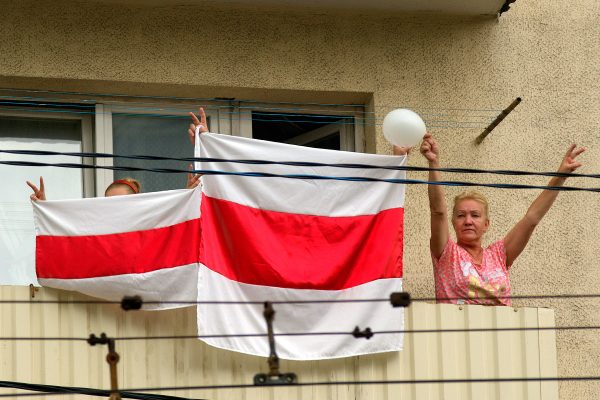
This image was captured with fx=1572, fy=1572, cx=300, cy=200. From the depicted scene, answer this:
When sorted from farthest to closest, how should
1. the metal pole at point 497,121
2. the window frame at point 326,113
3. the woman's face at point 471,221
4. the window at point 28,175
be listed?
the window frame at point 326,113
the metal pole at point 497,121
the window at point 28,175
the woman's face at point 471,221

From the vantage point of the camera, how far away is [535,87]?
1248 centimetres

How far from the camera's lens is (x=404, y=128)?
1066 cm

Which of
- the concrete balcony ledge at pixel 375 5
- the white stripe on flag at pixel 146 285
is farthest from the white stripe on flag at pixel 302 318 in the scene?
the concrete balcony ledge at pixel 375 5

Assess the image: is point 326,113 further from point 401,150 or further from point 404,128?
point 404,128

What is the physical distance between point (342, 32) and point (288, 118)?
2.61 feet

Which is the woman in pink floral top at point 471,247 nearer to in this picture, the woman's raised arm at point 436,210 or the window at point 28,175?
the woman's raised arm at point 436,210

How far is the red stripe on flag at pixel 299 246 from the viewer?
10.4 metres

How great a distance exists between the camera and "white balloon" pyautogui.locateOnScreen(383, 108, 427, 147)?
35.0ft

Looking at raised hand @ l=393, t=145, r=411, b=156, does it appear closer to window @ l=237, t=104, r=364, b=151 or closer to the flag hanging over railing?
the flag hanging over railing

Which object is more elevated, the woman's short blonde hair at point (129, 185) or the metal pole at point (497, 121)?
the metal pole at point (497, 121)

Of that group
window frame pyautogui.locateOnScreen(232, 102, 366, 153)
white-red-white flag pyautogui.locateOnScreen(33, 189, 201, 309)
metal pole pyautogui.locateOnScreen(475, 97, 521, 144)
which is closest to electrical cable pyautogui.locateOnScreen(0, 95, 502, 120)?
window frame pyautogui.locateOnScreen(232, 102, 366, 153)

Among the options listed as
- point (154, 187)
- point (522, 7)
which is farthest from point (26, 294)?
point (522, 7)

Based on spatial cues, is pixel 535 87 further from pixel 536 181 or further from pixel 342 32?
pixel 342 32

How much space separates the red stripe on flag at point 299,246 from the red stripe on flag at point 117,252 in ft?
0.53
